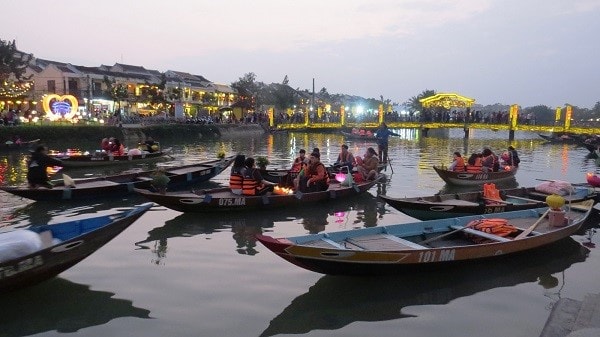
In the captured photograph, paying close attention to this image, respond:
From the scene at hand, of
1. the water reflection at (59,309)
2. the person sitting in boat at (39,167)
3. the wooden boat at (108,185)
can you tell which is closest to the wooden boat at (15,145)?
the wooden boat at (108,185)

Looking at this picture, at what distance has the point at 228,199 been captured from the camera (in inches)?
425

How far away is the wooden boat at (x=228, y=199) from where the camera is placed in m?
10.2

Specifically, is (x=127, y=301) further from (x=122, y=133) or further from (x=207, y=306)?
(x=122, y=133)

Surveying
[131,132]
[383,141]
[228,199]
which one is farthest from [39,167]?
[131,132]

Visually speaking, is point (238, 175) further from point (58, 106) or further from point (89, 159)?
point (58, 106)

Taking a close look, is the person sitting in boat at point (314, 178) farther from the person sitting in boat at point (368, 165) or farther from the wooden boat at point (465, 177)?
the wooden boat at point (465, 177)

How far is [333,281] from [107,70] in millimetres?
53273

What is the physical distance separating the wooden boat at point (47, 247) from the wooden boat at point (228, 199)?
2939 mm

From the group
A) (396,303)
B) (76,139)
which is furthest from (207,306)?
(76,139)

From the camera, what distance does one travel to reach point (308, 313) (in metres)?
6.30

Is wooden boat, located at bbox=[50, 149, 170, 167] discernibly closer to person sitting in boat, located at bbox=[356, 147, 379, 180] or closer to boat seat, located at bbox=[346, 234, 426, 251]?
person sitting in boat, located at bbox=[356, 147, 379, 180]

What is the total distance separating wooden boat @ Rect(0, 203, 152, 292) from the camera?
582cm

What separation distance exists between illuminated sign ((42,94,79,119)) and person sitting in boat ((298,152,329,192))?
2580 cm

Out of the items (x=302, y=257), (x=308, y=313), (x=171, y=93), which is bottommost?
(x=308, y=313)
